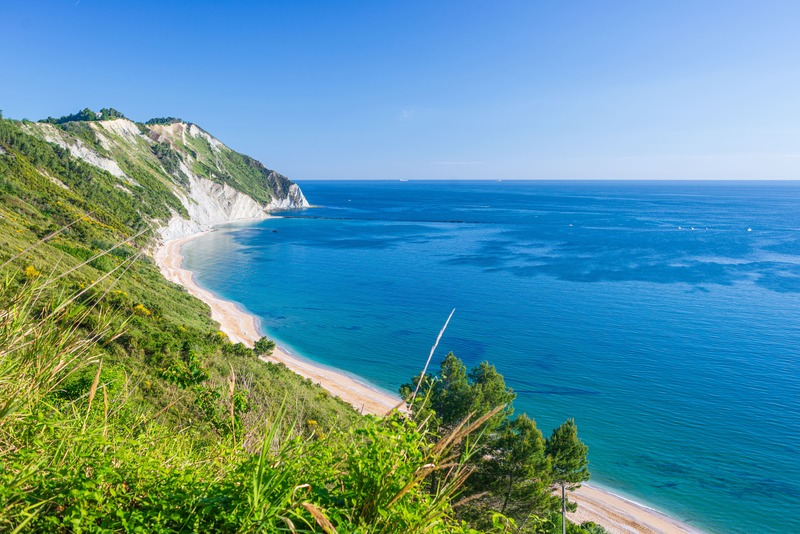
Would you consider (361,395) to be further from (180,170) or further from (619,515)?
(180,170)

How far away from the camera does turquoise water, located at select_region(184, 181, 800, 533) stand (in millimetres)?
26219

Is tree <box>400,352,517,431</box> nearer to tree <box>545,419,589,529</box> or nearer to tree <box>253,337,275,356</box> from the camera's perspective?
tree <box>545,419,589,529</box>

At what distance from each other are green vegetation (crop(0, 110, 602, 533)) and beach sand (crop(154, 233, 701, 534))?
3.47 feet

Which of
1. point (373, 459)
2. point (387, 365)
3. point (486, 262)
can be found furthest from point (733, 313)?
point (373, 459)

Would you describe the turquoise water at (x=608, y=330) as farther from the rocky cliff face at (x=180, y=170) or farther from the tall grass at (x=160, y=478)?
the tall grass at (x=160, y=478)

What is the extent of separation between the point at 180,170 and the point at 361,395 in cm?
9695

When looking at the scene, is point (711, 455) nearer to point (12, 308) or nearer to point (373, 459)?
point (373, 459)

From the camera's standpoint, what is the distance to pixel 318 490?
372cm

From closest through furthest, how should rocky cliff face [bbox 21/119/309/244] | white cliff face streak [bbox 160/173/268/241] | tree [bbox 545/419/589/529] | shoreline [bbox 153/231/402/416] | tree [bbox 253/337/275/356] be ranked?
tree [bbox 545/419/589/529], shoreline [bbox 153/231/402/416], tree [bbox 253/337/275/356], rocky cliff face [bbox 21/119/309/244], white cliff face streak [bbox 160/173/268/241]

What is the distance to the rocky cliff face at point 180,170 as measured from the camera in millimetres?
78375

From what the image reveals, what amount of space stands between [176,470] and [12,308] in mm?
2014

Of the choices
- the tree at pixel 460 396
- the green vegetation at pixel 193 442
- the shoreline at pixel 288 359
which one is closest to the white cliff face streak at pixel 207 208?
the shoreline at pixel 288 359

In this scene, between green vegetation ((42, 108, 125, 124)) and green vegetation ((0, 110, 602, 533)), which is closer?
green vegetation ((0, 110, 602, 533))

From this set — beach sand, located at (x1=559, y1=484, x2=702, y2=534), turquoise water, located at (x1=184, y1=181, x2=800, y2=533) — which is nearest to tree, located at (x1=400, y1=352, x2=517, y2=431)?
beach sand, located at (x1=559, y1=484, x2=702, y2=534)
